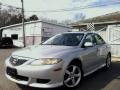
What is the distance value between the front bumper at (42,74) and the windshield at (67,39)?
4.95 ft

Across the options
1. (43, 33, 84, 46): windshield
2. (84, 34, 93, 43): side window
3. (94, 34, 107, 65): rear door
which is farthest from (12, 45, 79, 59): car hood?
(94, 34, 107, 65): rear door

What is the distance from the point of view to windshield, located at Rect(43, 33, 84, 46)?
267 inches

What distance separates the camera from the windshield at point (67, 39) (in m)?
6.79

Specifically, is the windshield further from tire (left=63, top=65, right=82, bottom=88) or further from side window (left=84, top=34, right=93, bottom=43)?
tire (left=63, top=65, right=82, bottom=88)

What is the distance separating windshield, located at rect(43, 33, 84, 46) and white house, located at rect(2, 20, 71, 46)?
19.6m

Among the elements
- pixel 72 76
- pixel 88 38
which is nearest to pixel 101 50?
pixel 88 38

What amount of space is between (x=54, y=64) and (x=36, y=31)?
23.7 meters

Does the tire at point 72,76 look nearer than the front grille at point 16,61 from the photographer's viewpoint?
No

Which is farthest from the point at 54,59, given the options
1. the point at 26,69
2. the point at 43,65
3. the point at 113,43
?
the point at 113,43

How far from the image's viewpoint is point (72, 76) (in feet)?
19.6

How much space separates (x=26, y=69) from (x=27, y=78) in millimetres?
276

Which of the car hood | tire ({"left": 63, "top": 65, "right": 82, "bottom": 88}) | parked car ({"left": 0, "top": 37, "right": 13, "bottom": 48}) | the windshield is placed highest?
the windshield

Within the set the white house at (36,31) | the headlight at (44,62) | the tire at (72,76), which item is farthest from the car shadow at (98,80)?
the white house at (36,31)

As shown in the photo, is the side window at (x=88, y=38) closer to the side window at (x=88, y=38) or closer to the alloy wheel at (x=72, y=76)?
the side window at (x=88, y=38)
